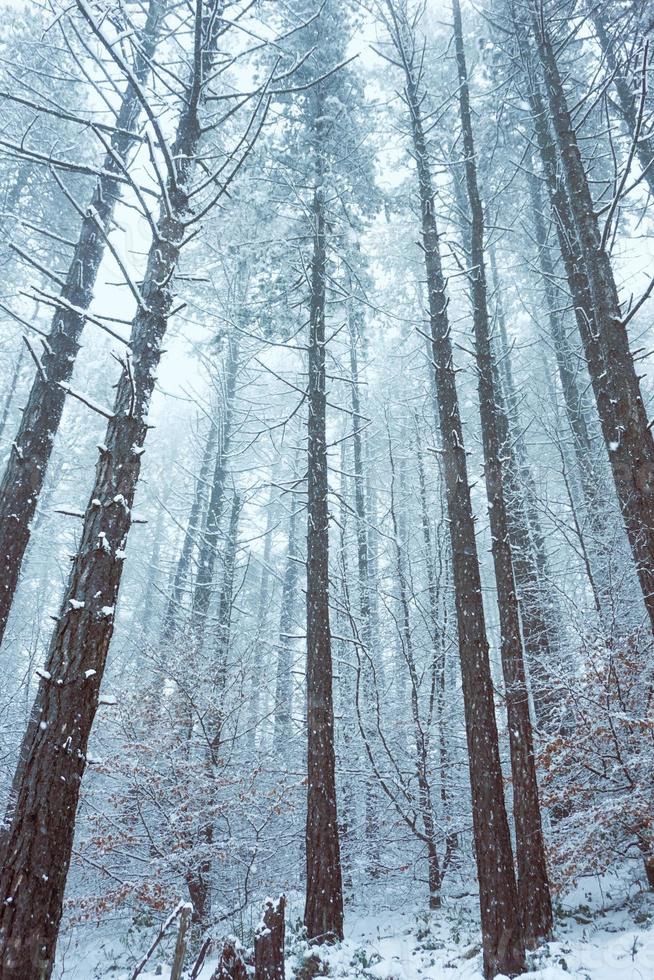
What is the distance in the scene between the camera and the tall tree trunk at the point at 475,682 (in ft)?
19.2

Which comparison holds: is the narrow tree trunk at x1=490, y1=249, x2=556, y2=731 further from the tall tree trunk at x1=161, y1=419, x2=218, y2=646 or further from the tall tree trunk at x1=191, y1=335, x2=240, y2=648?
A: the tall tree trunk at x1=161, y1=419, x2=218, y2=646

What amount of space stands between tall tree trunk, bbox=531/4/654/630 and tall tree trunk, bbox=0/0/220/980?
453 cm

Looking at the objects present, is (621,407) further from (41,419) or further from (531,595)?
(41,419)

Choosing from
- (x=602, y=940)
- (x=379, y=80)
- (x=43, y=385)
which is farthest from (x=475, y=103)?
(x=602, y=940)

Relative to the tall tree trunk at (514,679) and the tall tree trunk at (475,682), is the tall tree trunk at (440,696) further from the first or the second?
the tall tree trunk at (475,682)

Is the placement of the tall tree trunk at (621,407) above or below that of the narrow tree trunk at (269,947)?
above

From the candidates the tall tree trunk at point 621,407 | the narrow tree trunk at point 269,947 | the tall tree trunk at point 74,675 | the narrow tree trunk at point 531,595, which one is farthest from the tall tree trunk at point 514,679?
the tall tree trunk at point 74,675

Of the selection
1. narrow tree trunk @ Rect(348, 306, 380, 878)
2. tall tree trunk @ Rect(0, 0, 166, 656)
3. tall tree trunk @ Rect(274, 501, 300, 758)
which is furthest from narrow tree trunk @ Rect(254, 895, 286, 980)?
tall tree trunk @ Rect(274, 501, 300, 758)

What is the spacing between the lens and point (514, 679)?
7352mm

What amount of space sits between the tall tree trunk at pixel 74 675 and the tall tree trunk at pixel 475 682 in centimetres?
438

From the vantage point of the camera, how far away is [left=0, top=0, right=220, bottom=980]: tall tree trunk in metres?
3.29

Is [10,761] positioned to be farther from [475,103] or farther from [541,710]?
[475,103]

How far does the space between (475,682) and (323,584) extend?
2.91m

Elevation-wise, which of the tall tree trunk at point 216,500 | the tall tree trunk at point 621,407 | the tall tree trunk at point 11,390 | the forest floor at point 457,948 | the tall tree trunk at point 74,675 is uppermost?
the tall tree trunk at point 11,390
